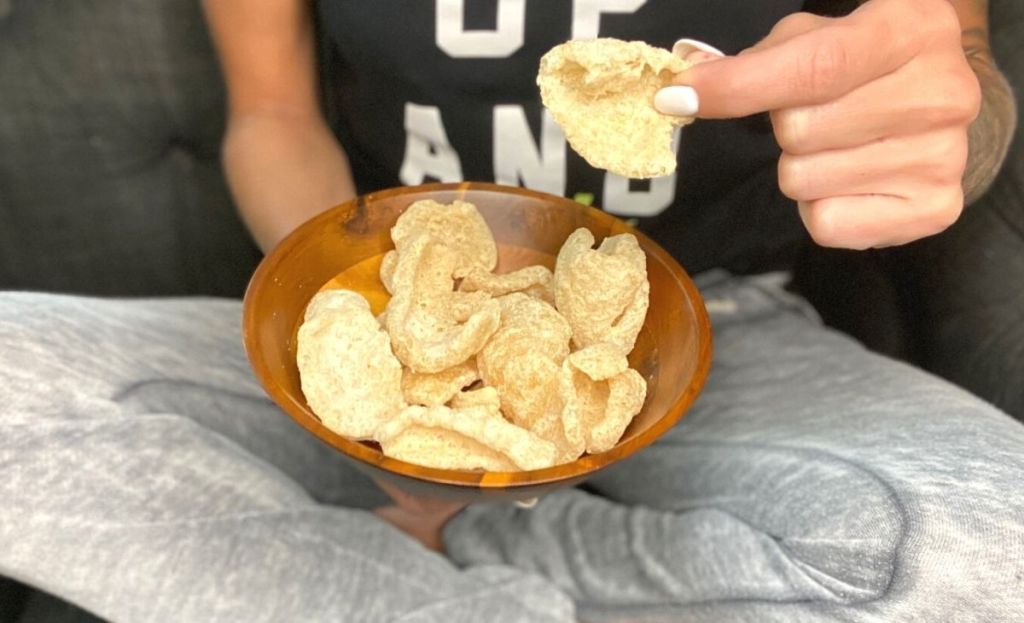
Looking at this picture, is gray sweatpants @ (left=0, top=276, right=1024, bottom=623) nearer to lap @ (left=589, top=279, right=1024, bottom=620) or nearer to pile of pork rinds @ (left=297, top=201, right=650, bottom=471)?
lap @ (left=589, top=279, right=1024, bottom=620)

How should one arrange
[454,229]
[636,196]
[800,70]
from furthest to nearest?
[636,196] → [454,229] → [800,70]

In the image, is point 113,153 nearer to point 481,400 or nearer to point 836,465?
point 481,400

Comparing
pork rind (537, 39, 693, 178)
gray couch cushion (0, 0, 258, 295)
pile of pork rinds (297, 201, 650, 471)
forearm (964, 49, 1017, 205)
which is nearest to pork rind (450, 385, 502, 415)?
pile of pork rinds (297, 201, 650, 471)

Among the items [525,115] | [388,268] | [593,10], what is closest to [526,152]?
[525,115]

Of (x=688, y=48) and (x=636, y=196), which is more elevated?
(x=688, y=48)

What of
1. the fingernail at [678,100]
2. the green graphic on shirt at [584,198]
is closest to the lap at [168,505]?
the green graphic on shirt at [584,198]

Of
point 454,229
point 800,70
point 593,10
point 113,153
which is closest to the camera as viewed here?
point 800,70

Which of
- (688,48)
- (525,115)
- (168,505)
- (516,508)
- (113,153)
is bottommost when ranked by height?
(516,508)
